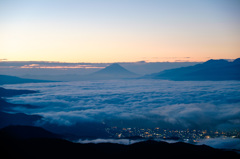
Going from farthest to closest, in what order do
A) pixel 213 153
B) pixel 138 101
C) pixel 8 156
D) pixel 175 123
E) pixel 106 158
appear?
pixel 138 101 < pixel 175 123 < pixel 213 153 < pixel 106 158 < pixel 8 156

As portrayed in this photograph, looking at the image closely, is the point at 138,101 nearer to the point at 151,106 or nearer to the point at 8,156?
the point at 151,106

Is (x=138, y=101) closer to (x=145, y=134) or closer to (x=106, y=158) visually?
(x=145, y=134)

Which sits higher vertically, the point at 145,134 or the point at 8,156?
the point at 8,156

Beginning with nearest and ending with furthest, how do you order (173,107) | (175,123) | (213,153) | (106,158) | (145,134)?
(106,158), (213,153), (145,134), (175,123), (173,107)

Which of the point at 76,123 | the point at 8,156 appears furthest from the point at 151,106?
the point at 8,156

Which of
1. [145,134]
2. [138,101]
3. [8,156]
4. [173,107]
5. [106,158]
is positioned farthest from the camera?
[138,101]

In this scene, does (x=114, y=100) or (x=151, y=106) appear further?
(x=114, y=100)

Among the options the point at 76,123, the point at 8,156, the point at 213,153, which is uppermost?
the point at 8,156

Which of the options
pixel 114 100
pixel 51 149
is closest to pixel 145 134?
pixel 51 149

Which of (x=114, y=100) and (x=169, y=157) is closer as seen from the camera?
(x=169, y=157)
